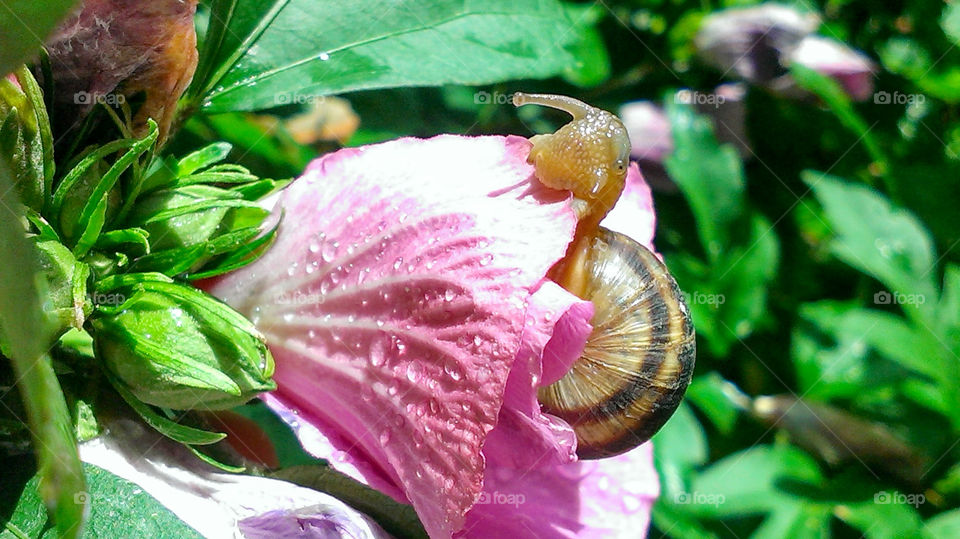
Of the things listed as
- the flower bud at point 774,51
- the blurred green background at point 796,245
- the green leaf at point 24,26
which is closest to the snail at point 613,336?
the green leaf at point 24,26

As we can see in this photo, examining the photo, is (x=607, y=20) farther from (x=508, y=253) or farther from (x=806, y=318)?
(x=508, y=253)

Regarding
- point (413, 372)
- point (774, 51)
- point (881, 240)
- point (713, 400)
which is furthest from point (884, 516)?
point (413, 372)

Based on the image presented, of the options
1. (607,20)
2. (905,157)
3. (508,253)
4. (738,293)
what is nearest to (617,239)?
(508,253)

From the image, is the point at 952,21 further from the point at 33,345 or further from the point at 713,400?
the point at 33,345

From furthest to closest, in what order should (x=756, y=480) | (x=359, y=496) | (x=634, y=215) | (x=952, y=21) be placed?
(x=952, y=21) → (x=756, y=480) → (x=634, y=215) → (x=359, y=496)

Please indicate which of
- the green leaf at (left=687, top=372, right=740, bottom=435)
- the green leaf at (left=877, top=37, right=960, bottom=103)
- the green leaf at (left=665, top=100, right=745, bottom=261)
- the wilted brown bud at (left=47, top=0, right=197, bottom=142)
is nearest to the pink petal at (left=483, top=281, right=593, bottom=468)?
the wilted brown bud at (left=47, top=0, right=197, bottom=142)

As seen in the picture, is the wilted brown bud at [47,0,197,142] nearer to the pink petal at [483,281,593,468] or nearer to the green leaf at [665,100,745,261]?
the pink petal at [483,281,593,468]
